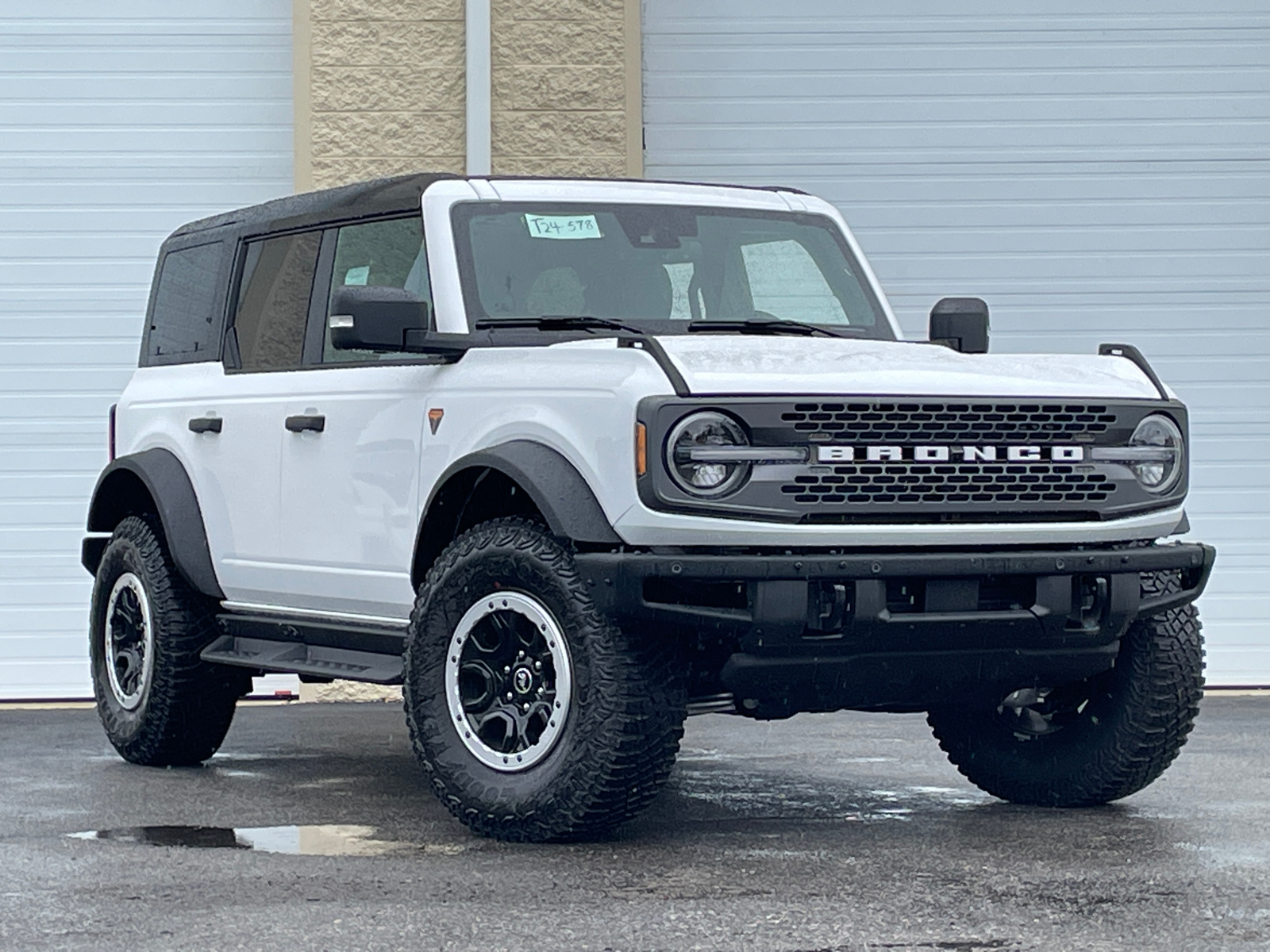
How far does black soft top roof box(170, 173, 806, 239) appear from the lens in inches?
306

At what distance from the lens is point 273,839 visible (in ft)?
22.2

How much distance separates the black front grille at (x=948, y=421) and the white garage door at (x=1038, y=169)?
19.8ft

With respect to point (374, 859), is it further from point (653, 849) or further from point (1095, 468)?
point (1095, 468)

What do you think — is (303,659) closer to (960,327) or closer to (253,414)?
(253,414)

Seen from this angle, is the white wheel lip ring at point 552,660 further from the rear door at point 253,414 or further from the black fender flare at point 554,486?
the rear door at point 253,414

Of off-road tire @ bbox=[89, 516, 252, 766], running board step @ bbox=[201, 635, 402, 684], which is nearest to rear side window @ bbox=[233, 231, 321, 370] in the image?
→ off-road tire @ bbox=[89, 516, 252, 766]

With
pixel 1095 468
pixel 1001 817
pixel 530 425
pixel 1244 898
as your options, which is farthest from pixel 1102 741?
pixel 530 425

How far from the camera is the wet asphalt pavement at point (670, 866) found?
205 inches

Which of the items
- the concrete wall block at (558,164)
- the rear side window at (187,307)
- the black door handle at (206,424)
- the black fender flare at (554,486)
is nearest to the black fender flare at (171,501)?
the black door handle at (206,424)

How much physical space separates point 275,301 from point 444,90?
4.27m

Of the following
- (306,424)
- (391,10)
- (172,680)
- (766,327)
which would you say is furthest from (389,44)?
(766,327)

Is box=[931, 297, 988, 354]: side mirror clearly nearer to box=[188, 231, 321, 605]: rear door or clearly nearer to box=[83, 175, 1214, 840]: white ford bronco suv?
box=[83, 175, 1214, 840]: white ford bronco suv

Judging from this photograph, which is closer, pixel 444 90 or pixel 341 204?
pixel 341 204

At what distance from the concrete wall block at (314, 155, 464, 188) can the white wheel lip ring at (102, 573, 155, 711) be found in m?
3.92
